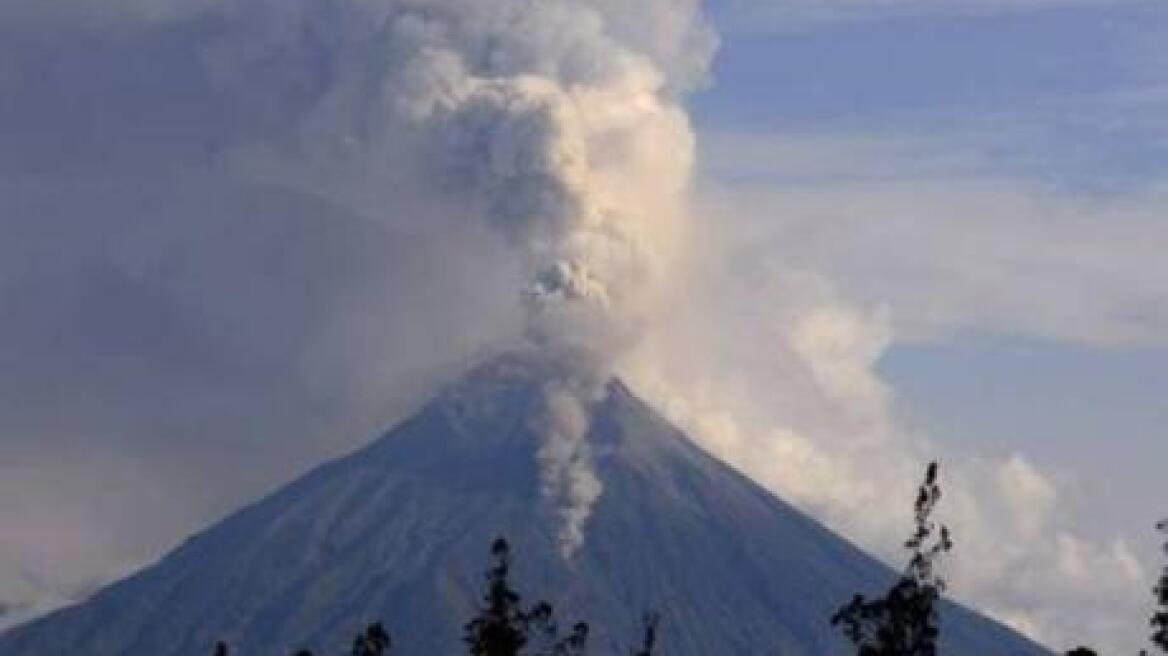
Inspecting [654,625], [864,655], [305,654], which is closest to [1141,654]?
[864,655]

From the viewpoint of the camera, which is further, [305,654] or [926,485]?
[305,654]

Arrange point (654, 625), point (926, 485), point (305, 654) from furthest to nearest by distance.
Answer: point (305, 654)
point (654, 625)
point (926, 485)

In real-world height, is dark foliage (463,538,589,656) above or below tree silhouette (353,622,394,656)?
above

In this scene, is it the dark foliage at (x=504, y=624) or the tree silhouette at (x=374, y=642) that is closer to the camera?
the dark foliage at (x=504, y=624)

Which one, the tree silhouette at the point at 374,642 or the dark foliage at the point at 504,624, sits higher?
the dark foliage at the point at 504,624

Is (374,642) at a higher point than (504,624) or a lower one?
lower

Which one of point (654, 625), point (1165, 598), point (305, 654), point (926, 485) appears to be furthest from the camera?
point (305, 654)

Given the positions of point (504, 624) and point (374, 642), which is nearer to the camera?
point (504, 624)

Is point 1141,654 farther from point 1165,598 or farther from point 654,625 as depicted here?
point 654,625
